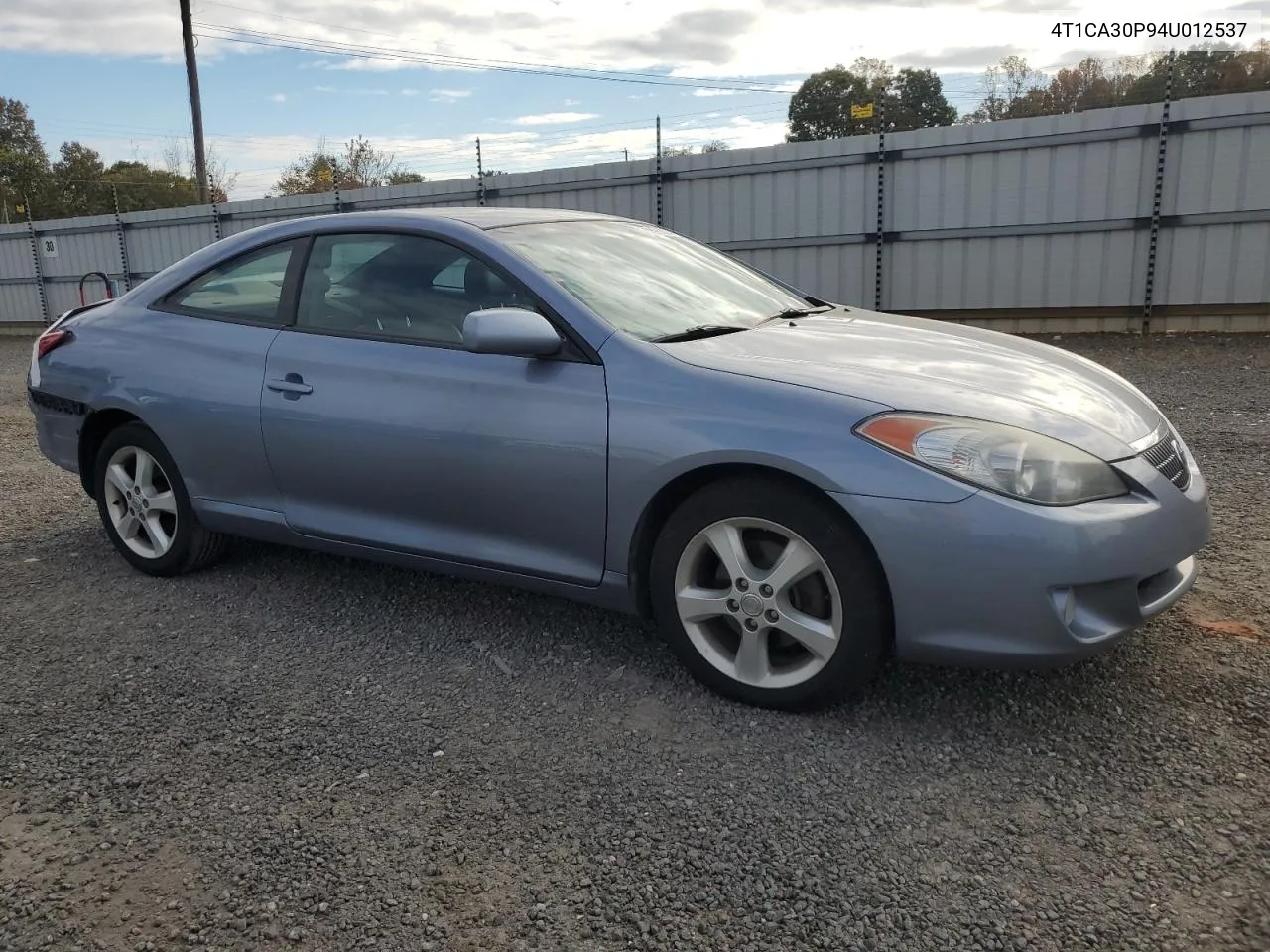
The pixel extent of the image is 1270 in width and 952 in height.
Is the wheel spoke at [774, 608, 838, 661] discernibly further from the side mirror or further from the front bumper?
the side mirror

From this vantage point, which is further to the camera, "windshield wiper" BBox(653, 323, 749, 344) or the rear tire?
the rear tire

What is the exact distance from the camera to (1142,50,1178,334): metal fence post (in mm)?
10203

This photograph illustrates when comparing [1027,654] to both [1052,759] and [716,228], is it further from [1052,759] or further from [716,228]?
[716,228]

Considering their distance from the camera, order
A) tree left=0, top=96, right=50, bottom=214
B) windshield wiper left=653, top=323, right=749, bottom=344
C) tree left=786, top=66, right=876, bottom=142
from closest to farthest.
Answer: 1. windshield wiper left=653, top=323, right=749, bottom=344
2. tree left=786, top=66, right=876, bottom=142
3. tree left=0, top=96, right=50, bottom=214

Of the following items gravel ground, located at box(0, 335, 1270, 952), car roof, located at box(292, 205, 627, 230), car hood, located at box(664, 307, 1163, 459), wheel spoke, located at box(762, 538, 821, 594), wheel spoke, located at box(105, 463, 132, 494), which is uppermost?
car roof, located at box(292, 205, 627, 230)

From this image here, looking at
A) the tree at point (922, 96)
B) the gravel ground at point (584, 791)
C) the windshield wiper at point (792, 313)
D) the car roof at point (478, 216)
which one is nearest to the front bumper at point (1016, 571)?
the gravel ground at point (584, 791)

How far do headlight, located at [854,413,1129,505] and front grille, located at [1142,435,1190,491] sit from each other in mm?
258

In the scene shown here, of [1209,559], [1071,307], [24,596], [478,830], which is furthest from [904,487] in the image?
[1071,307]

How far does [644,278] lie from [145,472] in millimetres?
2310

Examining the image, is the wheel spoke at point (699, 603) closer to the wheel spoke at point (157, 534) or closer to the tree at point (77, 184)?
the wheel spoke at point (157, 534)

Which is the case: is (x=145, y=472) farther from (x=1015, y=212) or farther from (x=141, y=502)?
(x=1015, y=212)

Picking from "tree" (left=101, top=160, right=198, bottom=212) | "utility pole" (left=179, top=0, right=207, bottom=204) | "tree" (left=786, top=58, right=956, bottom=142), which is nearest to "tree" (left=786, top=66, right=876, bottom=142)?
"tree" (left=786, top=58, right=956, bottom=142)

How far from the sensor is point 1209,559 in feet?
13.4

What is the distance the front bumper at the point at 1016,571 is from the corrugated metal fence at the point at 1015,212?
908 cm
